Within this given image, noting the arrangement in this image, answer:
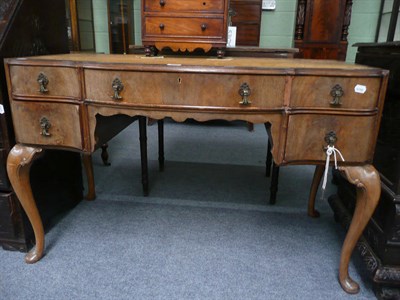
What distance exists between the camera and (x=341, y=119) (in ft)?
3.17

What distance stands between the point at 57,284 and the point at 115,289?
208mm

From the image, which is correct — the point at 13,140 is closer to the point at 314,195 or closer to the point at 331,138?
the point at 331,138

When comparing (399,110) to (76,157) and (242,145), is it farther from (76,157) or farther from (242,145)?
(242,145)

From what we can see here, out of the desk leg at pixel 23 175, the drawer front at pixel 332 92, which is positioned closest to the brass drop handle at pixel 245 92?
the drawer front at pixel 332 92

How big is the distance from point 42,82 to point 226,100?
0.58 meters

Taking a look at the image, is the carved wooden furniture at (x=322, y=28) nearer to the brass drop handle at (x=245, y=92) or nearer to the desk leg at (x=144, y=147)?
the desk leg at (x=144, y=147)

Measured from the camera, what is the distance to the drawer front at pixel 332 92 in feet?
3.04

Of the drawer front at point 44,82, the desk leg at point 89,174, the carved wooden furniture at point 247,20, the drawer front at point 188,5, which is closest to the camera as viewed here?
the drawer front at point 44,82

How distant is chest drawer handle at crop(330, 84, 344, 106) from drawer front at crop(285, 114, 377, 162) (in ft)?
0.13

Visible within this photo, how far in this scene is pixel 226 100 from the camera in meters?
0.98

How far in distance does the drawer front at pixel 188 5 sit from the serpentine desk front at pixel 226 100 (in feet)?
1.98

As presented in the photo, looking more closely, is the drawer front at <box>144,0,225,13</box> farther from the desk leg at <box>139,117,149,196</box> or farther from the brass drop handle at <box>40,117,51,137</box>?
the brass drop handle at <box>40,117,51,137</box>

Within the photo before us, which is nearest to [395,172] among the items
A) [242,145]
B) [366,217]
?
[366,217]

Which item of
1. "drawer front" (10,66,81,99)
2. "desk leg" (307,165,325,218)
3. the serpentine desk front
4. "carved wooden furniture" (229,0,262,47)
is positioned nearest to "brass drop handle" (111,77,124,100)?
the serpentine desk front
